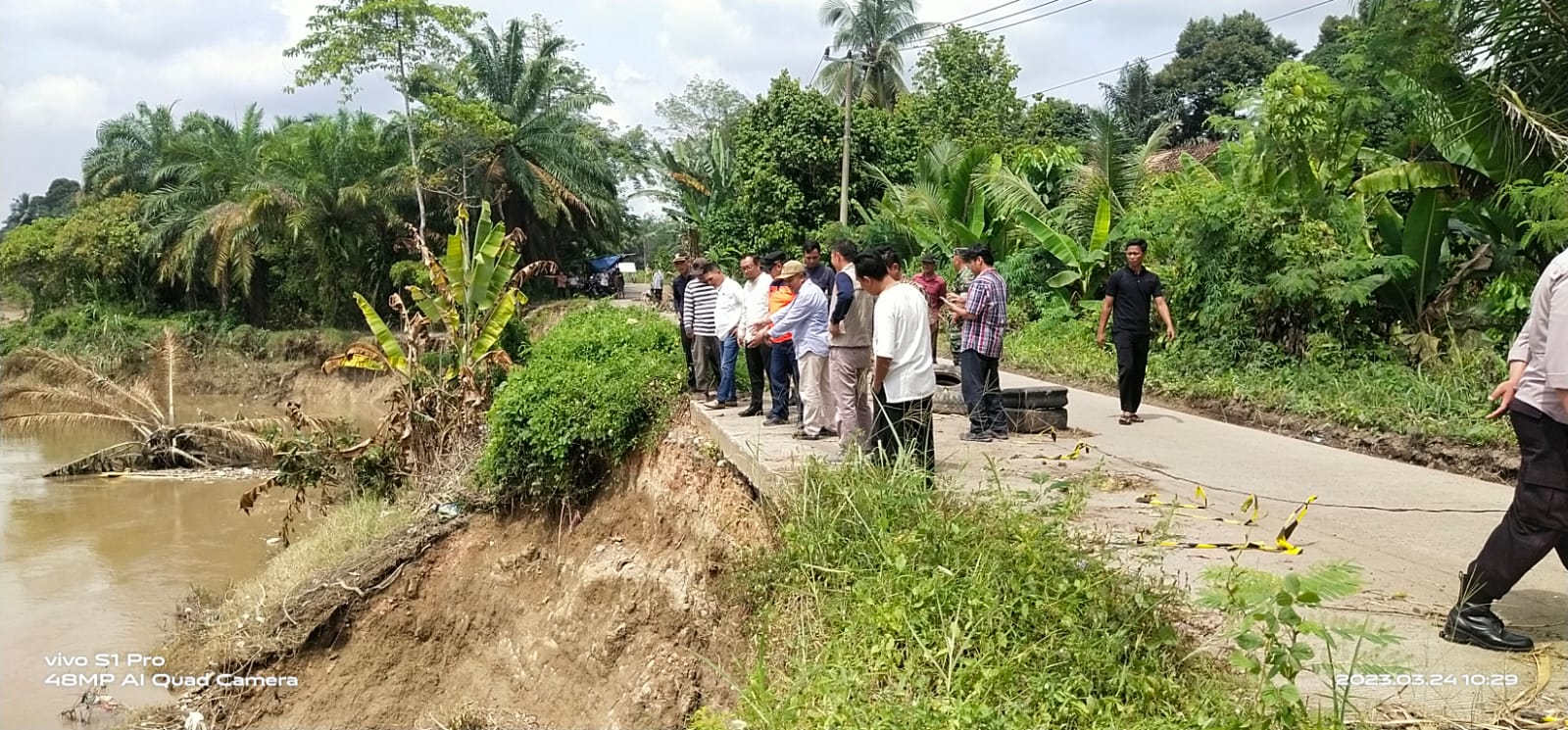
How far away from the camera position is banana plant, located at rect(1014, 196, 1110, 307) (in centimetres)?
1605

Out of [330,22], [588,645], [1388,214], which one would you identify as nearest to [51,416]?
[330,22]

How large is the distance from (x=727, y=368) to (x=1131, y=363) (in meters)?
3.66

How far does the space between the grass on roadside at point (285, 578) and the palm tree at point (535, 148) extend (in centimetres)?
1724

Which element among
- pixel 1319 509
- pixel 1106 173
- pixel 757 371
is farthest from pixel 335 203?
pixel 1319 509

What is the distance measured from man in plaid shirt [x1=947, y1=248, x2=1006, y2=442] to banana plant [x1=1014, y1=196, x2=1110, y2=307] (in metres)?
8.49

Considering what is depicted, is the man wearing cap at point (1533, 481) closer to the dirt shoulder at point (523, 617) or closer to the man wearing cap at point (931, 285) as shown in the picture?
the dirt shoulder at point (523, 617)

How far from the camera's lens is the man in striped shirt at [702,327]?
9.84m

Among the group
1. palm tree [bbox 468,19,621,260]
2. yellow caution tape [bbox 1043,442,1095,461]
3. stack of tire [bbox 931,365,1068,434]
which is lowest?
yellow caution tape [bbox 1043,442,1095,461]

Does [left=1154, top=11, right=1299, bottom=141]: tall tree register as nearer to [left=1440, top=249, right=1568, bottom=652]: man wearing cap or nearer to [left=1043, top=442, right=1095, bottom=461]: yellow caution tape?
[left=1043, top=442, right=1095, bottom=461]: yellow caution tape

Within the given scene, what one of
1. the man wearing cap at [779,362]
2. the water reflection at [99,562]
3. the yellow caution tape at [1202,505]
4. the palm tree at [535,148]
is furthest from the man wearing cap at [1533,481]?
the palm tree at [535,148]

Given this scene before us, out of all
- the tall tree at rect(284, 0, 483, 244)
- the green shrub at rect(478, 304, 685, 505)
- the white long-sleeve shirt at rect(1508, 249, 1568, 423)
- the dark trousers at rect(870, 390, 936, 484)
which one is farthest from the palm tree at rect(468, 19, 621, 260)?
the white long-sleeve shirt at rect(1508, 249, 1568, 423)

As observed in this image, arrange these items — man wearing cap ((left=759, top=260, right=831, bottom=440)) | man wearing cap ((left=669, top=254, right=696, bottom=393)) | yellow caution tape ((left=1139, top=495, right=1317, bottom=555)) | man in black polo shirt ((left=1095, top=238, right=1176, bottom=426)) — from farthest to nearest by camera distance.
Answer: man wearing cap ((left=669, top=254, right=696, bottom=393)) → man in black polo shirt ((left=1095, top=238, right=1176, bottom=426)) → man wearing cap ((left=759, top=260, right=831, bottom=440)) → yellow caution tape ((left=1139, top=495, right=1317, bottom=555))

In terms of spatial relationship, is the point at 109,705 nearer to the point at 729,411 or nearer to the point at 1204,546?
the point at 729,411

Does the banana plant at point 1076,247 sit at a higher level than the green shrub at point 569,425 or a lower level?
higher
